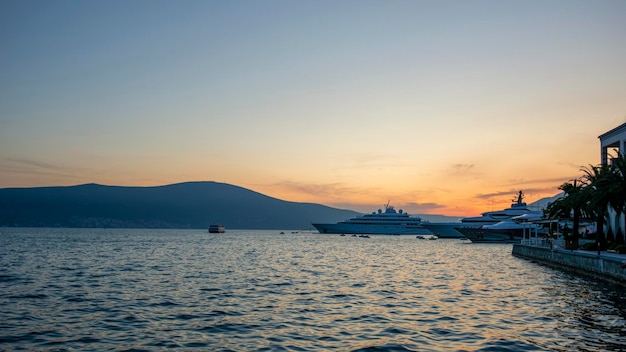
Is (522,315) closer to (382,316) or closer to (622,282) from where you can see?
(382,316)

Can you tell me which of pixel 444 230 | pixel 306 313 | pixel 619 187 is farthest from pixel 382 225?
pixel 306 313

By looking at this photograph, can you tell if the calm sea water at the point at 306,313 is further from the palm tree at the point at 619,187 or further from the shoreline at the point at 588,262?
the palm tree at the point at 619,187

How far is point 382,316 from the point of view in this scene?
20.0 meters

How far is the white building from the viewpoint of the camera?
54438mm

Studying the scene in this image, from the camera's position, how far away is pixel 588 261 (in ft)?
125

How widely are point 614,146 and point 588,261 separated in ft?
92.7

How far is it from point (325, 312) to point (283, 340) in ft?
17.1

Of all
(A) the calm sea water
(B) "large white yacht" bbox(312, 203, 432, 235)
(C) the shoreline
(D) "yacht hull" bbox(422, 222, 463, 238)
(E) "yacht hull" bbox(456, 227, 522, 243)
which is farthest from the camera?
(B) "large white yacht" bbox(312, 203, 432, 235)

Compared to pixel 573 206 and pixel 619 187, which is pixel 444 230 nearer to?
pixel 573 206

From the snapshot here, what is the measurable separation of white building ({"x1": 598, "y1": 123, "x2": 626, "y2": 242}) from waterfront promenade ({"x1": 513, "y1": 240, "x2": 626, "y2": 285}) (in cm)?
582

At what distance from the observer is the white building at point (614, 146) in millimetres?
54438

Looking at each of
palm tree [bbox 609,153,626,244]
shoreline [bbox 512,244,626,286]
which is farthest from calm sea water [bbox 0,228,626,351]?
palm tree [bbox 609,153,626,244]

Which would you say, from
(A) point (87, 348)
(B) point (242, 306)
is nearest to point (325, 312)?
(B) point (242, 306)

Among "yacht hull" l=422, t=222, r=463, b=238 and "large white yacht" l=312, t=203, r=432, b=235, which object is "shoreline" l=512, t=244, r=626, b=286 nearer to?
"yacht hull" l=422, t=222, r=463, b=238
